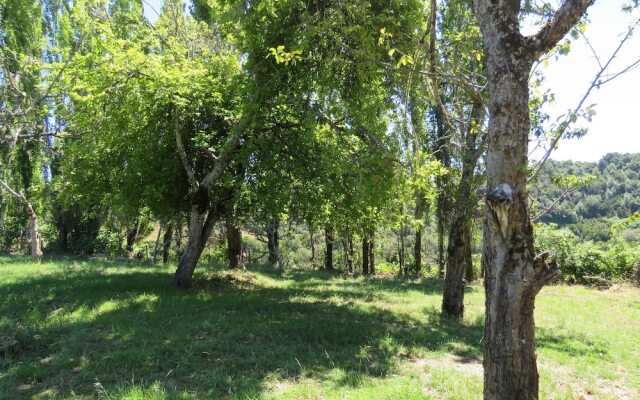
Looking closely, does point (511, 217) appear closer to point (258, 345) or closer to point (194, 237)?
point (258, 345)

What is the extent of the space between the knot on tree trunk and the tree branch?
122 centimetres

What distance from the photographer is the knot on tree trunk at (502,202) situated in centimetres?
362

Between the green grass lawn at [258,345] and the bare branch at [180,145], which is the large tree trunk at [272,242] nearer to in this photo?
the green grass lawn at [258,345]

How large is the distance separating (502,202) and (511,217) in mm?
183

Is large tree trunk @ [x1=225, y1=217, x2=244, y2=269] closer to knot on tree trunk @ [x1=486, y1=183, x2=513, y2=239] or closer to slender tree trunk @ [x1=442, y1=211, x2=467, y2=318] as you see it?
slender tree trunk @ [x1=442, y1=211, x2=467, y2=318]

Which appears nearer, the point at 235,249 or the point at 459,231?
the point at 459,231

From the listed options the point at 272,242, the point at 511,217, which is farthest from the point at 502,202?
the point at 272,242

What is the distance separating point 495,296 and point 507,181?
39.4 inches

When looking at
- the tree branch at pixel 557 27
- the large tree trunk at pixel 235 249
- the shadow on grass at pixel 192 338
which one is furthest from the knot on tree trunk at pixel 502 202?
the large tree trunk at pixel 235 249

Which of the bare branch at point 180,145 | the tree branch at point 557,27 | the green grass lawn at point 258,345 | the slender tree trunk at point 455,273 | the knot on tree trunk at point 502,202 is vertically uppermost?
the bare branch at point 180,145

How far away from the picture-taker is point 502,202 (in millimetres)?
3625

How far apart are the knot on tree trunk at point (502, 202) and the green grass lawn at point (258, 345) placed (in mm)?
2598

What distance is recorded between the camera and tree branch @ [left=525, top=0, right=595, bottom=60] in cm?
375

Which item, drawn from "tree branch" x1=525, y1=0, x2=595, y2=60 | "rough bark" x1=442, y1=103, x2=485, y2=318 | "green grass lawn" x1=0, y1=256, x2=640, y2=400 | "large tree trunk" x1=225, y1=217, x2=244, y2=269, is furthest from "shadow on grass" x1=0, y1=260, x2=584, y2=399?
"large tree trunk" x1=225, y1=217, x2=244, y2=269
